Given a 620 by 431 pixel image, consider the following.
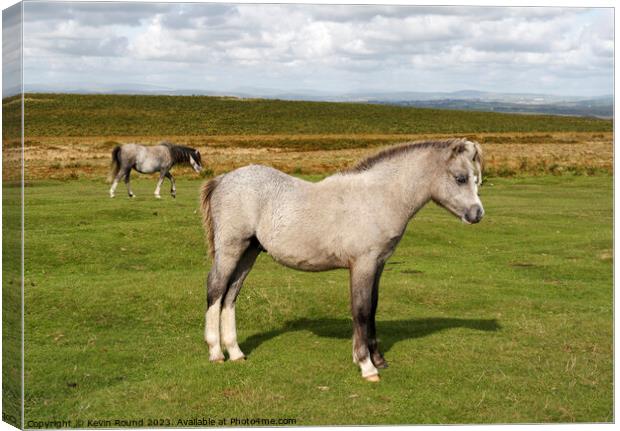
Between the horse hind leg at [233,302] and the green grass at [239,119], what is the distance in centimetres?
7662

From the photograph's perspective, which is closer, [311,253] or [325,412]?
[325,412]

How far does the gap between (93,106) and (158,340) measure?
102 m

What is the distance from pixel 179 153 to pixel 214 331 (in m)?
20.8

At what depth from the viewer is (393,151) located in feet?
27.6

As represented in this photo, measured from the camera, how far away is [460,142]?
26.4ft

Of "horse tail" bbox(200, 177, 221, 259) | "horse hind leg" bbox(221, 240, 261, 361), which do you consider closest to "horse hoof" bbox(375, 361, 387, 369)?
"horse hind leg" bbox(221, 240, 261, 361)

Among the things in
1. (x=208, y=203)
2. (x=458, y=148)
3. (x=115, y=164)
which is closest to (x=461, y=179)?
(x=458, y=148)

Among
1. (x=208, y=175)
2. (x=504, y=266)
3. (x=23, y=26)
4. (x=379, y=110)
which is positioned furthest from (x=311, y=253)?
(x=379, y=110)

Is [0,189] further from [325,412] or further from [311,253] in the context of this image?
[325,412]

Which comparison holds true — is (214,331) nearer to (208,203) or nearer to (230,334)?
(230,334)

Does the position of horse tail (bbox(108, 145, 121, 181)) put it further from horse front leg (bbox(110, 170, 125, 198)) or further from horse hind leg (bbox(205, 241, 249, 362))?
horse hind leg (bbox(205, 241, 249, 362))

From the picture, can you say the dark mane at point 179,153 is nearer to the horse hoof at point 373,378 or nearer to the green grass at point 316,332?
the green grass at point 316,332

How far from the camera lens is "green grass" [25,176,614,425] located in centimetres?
804

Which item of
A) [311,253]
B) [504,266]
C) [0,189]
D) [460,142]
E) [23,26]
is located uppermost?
[23,26]
